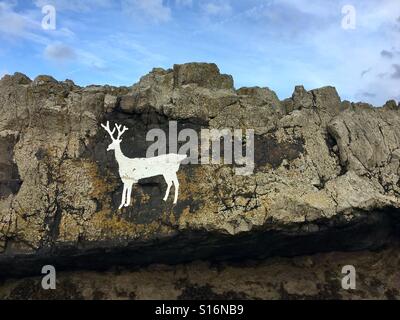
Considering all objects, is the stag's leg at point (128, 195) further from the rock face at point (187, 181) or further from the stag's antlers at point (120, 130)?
the stag's antlers at point (120, 130)

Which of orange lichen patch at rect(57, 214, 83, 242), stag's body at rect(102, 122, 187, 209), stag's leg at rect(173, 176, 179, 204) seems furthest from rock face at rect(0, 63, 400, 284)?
stag's body at rect(102, 122, 187, 209)

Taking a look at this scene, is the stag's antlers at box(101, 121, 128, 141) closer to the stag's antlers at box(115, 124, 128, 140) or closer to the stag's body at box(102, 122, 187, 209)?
the stag's antlers at box(115, 124, 128, 140)

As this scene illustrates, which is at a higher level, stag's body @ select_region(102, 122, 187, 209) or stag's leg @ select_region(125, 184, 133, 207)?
stag's body @ select_region(102, 122, 187, 209)

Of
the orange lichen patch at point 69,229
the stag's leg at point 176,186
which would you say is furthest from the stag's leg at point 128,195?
the orange lichen patch at point 69,229

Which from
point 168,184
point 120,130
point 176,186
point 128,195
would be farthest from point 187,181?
point 120,130

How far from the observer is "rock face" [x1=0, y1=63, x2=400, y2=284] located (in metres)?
17.8

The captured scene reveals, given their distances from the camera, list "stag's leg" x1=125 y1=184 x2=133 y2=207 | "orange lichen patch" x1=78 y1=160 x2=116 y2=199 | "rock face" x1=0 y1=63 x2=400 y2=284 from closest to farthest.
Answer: "rock face" x1=0 y1=63 x2=400 y2=284 < "stag's leg" x1=125 y1=184 x2=133 y2=207 < "orange lichen patch" x1=78 y1=160 x2=116 y2=199

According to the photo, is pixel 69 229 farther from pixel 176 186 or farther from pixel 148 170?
pixel 176 186

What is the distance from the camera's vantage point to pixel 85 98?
64.2ft

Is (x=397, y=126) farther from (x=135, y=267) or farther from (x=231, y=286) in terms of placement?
(x=135, y=267)

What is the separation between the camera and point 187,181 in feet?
59.6

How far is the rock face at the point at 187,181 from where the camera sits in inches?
699

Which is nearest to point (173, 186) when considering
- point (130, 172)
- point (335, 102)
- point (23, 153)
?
point (130, 172)

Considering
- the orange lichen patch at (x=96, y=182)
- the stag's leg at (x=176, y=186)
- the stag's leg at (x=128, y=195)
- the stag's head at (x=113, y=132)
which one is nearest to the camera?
the stag's leg at (x=176, y=186)
